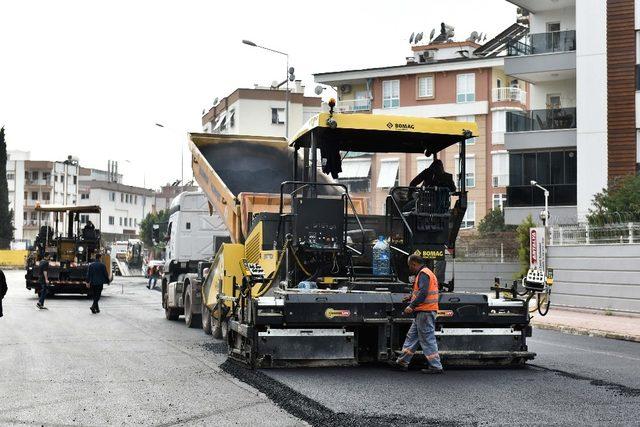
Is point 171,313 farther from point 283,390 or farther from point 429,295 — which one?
point 283,390

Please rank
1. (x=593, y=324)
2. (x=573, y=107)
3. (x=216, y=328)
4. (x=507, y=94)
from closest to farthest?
1. (x=216, y=328)
2. (x=593, y=324)
3. (x=573, y=107)
4. (x=507, y=94)

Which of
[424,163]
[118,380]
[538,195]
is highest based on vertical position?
[538,195]

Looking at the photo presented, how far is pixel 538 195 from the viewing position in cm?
3734

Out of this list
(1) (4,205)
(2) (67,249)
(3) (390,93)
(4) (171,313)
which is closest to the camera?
(4) (171,313)

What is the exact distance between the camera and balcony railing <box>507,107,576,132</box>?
3638 cm

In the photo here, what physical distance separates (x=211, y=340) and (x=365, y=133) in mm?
5797

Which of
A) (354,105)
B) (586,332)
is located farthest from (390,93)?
(586,332)

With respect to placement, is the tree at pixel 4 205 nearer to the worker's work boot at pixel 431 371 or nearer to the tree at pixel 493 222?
the tree at pixel 493 222

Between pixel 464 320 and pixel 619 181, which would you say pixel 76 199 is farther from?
pixel 464 320

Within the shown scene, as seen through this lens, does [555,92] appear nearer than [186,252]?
No

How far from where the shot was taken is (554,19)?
Result: 3894cm

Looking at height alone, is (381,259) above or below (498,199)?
below

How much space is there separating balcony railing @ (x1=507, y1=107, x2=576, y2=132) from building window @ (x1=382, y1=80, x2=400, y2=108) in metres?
22.7

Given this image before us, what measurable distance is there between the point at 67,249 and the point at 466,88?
30112 millimetres
